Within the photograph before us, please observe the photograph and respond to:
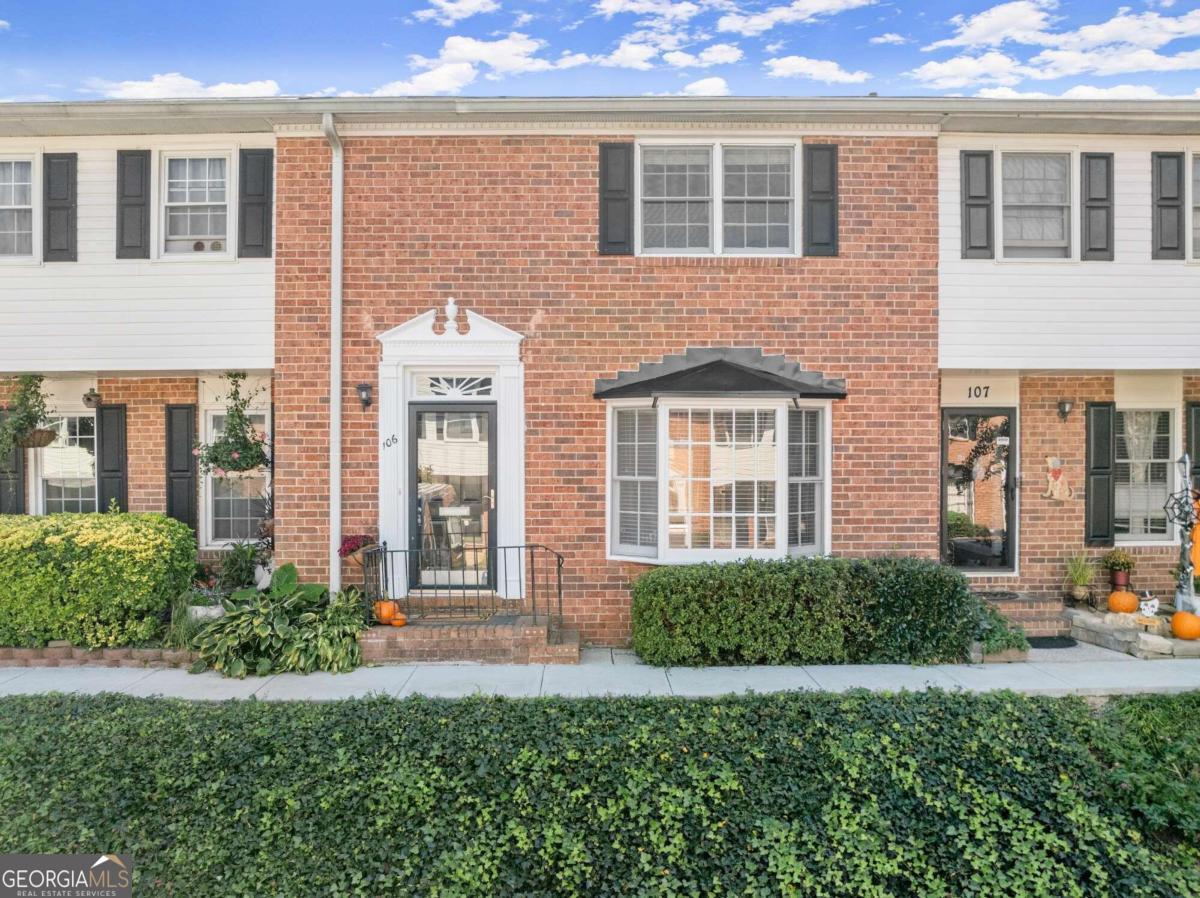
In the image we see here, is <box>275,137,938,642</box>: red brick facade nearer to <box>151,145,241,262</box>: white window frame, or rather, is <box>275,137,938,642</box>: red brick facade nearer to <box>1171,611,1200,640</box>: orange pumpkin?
<box>151,145,241,262</box>: white window frame

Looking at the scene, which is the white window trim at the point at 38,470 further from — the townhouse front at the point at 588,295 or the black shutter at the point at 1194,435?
the black shutter at the point at 1194,435

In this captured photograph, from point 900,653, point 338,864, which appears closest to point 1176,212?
point 900,653

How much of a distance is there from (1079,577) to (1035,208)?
435cm

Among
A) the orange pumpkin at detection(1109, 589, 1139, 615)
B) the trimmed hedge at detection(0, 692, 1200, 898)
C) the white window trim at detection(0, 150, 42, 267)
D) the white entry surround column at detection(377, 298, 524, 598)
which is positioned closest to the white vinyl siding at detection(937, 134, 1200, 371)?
the orange pumpkin at detection(1109, 589, 1139, 615)

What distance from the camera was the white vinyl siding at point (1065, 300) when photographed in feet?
24.1

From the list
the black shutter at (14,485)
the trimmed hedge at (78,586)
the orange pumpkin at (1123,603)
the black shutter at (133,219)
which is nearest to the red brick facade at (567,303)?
the trimmed hedge at (78,586)

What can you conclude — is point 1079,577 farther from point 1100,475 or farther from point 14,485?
point 14,485

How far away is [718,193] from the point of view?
735 cm

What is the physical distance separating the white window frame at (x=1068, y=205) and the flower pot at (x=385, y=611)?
7.56 metres

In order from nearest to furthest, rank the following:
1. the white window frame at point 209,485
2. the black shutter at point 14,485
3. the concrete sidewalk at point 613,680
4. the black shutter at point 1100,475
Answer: the concrete sidewalk at point 613,680
the black shutter at point 1100,475
the white window frame at point 209,485
the black shutter at point 14,485

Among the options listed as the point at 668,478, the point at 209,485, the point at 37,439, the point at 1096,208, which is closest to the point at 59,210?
the point at 37,439

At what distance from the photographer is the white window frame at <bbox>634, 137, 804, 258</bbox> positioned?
24.0ft

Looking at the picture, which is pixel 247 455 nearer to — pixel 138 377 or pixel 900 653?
pixel 138 377

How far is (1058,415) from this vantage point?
8398mm
